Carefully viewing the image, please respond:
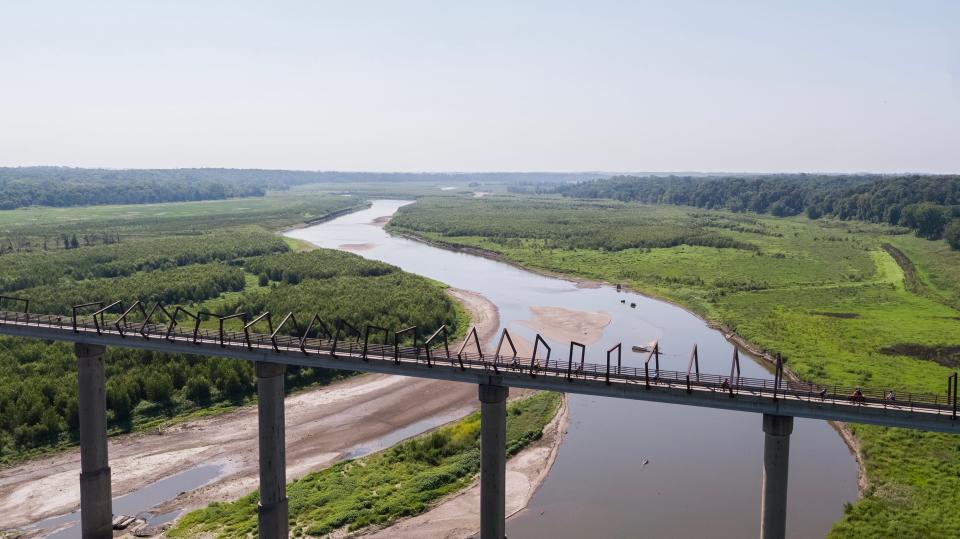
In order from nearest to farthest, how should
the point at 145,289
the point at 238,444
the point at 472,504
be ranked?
the point at 472,504
the point at 238,444
the point at 145,289

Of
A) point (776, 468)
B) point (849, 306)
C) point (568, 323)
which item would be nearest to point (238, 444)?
point (776, 468)

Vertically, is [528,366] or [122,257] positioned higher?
[528,366]

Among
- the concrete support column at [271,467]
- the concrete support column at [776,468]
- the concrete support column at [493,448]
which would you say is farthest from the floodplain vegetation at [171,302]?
the concrete support column at [776,468]

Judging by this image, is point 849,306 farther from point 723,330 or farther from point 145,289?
point 145,289

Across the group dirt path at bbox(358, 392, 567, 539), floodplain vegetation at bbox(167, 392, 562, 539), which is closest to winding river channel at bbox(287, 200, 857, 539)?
dirt path at bbox(358, 392, 567, 539)

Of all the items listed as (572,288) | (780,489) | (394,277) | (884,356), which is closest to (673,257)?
(572,288)

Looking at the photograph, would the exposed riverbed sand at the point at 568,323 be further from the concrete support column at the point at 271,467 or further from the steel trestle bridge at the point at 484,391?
the concrete support column at the point at 271,467
